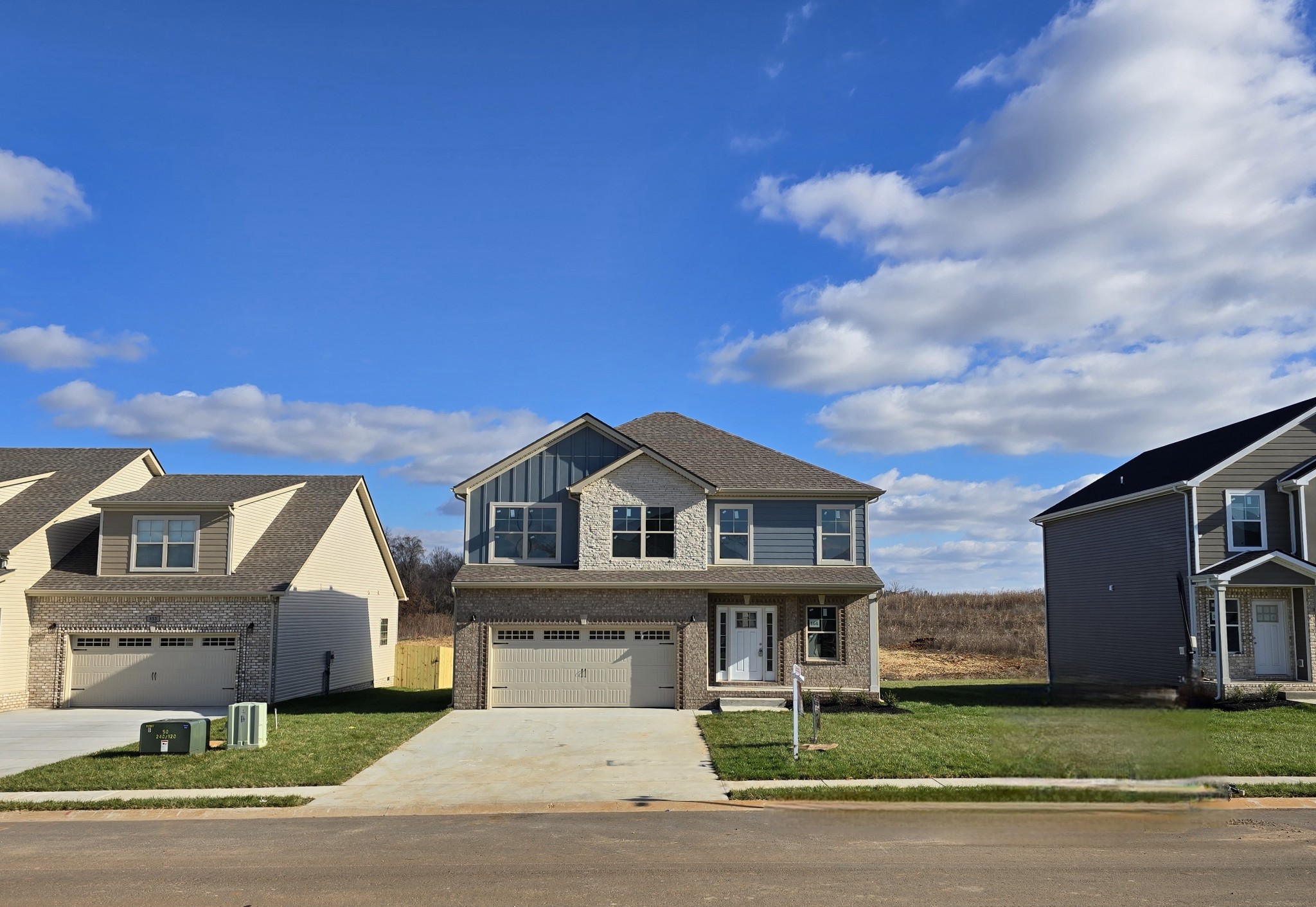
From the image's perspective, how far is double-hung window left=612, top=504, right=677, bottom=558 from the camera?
81.7ft

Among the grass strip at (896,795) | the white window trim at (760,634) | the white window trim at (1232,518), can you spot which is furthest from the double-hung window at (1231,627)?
the grass strip at (896,795)

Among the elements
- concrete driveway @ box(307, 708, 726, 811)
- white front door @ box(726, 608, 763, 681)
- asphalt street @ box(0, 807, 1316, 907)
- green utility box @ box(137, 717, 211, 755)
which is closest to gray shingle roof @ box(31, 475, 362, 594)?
concrete driveway @ box(307, 708, 726, 811)

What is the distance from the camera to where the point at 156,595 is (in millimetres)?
25484

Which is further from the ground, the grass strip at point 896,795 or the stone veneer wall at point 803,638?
the stone veneer wall at point 803,638

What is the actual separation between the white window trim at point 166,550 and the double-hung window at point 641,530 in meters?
11.6

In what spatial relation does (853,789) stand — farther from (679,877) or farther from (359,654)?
(359,654)

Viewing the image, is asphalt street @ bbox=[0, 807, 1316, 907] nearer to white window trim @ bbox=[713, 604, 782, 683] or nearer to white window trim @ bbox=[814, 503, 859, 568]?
white window trim @ bbox=[713, 604, 782, 683]

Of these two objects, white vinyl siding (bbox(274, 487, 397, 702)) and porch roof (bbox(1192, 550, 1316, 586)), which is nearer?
porch roof (bbox(1192, 550, 1316, 586))

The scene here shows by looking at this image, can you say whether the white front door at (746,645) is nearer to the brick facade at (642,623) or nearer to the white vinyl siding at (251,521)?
the brick facade at (642,623)

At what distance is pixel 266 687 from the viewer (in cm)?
2525

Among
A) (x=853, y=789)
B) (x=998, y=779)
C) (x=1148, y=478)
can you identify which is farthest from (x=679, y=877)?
(x=1148, y=478)

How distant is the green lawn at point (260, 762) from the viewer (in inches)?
567

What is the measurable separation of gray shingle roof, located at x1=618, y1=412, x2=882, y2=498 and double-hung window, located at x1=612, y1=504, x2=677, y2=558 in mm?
1457

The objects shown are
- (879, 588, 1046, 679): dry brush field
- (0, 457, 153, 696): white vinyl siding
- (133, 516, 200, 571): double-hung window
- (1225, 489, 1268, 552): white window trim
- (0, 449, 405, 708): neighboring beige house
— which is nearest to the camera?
(0, 457, 153, 696): white vinyl siding
